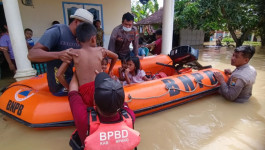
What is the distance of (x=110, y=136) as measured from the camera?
1.06m

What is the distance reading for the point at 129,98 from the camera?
2191 mm

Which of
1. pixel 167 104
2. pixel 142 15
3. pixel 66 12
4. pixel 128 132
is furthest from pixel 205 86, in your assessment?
pixel 142 15

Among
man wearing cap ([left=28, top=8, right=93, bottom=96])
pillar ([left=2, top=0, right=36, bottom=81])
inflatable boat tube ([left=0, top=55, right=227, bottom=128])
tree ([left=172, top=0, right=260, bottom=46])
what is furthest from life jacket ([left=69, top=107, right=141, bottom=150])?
tree ([left=172, top=0, right=260, bottom=46])

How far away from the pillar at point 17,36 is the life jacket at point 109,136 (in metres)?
2.53

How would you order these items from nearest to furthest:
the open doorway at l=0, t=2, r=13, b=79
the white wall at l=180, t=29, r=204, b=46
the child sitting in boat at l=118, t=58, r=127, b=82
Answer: the child sitting in boat at l=118, t=58, r=127, b=82 → the open doorway at l=0, t=2, r=13, b=79 → the white wall at l=180, t=29, r=204, b=46

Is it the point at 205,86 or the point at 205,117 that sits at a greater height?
the point at 205,86

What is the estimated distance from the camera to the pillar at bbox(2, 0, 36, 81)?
2.74 meters

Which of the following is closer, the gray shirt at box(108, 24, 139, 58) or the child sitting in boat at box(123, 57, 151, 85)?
the child sitting in boat at box(123, 57, 151, 85)

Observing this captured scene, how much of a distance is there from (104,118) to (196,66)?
3.13 meters

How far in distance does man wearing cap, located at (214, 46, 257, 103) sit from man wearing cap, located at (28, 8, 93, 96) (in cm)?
246

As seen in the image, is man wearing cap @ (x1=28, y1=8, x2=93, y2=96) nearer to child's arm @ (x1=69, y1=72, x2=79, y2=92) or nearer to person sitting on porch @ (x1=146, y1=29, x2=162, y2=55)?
child's arm @ (x1=69, y1=72, x2=79, y2=92)

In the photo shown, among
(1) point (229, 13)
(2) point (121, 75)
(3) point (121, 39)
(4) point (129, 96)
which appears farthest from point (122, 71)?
(1) point (229, 13)

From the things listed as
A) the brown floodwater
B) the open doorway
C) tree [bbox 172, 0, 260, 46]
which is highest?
tree [bbox 172, 0, 260, 46]

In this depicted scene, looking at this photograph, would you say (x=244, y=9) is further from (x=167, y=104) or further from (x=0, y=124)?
(x=0, y=124)
